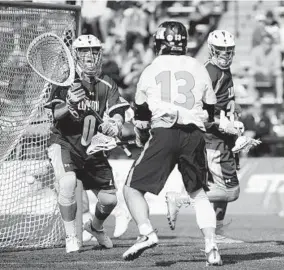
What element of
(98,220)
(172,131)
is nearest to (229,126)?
(98,220)

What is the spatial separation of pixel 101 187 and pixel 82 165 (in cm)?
31

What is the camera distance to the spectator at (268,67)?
1642 cm

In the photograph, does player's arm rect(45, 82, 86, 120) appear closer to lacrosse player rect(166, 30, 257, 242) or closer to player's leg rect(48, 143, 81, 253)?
player's leg rect(48, 143, 81, 253)

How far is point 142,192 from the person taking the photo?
584 cm

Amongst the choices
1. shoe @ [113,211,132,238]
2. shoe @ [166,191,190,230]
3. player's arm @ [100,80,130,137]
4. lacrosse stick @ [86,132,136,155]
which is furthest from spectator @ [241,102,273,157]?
lacrosse stick @ [86,132,136,155]

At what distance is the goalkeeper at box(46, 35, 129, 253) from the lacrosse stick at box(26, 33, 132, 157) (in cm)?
12

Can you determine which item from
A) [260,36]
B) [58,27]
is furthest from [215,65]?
[260,36]

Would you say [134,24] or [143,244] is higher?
[134,24]

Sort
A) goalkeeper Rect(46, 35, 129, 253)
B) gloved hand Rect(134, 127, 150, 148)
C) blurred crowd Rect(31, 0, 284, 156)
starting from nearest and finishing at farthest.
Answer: gloved hand Rect(134, 127, 150, 148) → goalkeeper Rect(46, 35, 129, 253) → blurred crowd Rect(31, 0, 284, 156)

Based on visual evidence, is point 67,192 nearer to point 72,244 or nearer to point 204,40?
point 72,244

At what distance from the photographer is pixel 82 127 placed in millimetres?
7031

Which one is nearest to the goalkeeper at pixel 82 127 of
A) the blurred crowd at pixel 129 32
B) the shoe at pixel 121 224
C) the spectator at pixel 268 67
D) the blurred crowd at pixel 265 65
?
the shoe at pixel 121 224

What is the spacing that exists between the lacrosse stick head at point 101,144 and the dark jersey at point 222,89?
1.21 meters

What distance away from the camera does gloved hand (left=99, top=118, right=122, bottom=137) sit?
22.2 ft
